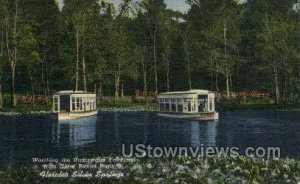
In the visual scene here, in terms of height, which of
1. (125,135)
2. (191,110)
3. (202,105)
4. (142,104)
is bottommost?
(125,135)

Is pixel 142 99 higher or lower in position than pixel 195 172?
higher

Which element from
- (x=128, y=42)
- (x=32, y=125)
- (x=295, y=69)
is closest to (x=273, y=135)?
(x=128, y=42)

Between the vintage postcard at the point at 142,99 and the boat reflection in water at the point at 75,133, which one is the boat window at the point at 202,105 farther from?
the boat reflection in water at the point at 75,133

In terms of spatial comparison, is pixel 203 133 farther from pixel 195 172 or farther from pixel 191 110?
pixel 195 172

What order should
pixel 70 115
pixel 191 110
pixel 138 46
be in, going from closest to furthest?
pixel 138 46
pixel 70 115
pixel 191 110

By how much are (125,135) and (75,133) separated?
358 centimetres

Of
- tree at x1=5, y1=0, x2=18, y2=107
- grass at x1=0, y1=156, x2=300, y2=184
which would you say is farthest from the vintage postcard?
tree at x1=5, y1=0, x2=18, y2=107

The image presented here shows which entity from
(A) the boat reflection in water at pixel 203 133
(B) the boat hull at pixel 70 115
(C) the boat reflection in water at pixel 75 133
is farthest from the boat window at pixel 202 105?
(C) the boat reflection in water at pixel 75 133

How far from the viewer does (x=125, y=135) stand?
32938 millimetres

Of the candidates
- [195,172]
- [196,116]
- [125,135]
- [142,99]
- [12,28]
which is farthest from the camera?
[12,28]

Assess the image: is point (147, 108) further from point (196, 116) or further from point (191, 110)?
point (196, 116)

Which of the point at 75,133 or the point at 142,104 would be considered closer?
the point at 142,104

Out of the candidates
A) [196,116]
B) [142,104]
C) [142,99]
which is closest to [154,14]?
[142,99]

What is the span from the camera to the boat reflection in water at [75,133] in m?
29.1
